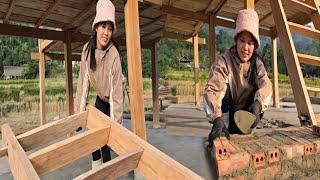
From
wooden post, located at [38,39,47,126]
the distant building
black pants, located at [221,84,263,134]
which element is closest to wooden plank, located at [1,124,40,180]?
black pants, located at [221,84,263,134]

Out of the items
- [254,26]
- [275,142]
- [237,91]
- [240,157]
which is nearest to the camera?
[240,157]

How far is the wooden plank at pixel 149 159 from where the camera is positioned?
3.86 feet

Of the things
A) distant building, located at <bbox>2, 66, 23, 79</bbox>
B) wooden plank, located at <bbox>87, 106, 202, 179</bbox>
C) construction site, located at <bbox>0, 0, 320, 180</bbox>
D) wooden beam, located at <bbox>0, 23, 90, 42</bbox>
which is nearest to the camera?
wooden plank, located at <bbox>87, 106, 202, 179</bbox>

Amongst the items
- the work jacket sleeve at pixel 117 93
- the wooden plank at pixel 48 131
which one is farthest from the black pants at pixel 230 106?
the wooden plank at pixel 48 131

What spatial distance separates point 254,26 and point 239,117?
77cm

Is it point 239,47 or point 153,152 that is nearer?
point 153,152

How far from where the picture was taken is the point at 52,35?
19.2ft

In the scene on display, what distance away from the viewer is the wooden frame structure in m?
1.25

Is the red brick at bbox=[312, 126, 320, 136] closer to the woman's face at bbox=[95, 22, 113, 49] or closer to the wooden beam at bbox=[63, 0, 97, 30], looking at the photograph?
the woman's face at bbox=[95, 22, 113, 49]

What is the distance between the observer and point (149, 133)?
6.49m

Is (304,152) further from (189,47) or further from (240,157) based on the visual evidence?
(189,47)

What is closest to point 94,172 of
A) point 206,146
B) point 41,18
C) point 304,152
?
point 206,146

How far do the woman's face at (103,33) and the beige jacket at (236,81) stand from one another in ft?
3.06

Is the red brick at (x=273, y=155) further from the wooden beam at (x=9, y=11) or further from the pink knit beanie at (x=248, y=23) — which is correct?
the wooden beam at (x=9, y=11)
